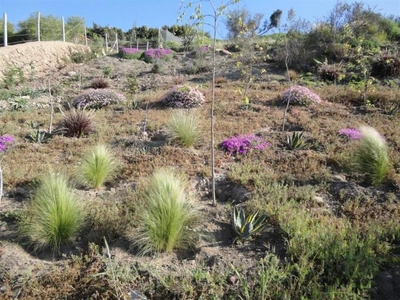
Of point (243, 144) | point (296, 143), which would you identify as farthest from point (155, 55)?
point (296, 143)

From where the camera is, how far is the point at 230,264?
2.78 m

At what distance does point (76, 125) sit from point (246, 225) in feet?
14.9

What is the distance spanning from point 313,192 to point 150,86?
31.2 feet

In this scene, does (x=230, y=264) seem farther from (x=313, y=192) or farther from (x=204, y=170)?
(x=204, y=170)

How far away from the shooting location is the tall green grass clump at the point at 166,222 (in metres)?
3.07

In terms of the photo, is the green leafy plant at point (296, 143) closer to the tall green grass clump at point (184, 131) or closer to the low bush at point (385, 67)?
the tall green grass clump at point (184, 131)

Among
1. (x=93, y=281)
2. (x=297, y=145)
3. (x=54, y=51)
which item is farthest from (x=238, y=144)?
(x=54, y=51)

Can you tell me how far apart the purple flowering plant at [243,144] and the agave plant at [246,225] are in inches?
85.8

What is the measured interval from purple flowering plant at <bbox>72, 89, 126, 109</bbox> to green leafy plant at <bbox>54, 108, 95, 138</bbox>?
2.36 metres

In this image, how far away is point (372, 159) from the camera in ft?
14.4

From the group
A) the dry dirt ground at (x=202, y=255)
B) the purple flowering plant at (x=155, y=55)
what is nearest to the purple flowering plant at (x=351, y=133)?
the dry dirt ground at (x=202, y=255)

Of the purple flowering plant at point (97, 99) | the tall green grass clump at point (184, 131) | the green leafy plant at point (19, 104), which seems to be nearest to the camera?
the tall green grass clump at point (184, 131)

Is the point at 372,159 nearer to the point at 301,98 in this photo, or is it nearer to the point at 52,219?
the point at 52,219

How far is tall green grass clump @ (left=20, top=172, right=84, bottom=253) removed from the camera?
A: 10.4 ft
